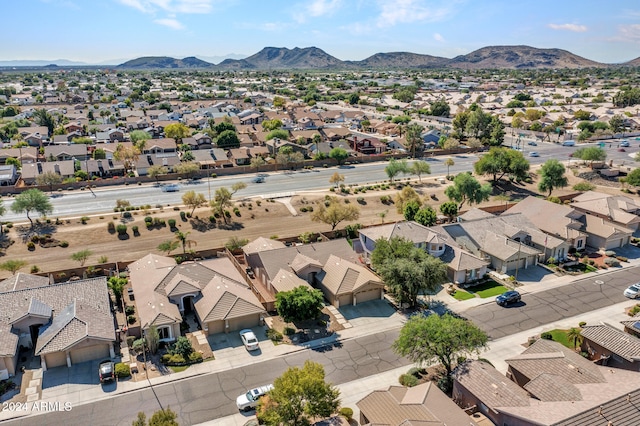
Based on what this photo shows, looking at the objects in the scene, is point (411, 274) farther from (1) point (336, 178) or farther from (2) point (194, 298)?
(1) point (336, 178)

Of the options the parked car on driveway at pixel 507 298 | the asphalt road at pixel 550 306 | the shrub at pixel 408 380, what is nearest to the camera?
the shrub at pixel 408 380

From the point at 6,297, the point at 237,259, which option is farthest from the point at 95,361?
the point at 237,259

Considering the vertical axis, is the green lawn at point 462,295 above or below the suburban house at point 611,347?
below

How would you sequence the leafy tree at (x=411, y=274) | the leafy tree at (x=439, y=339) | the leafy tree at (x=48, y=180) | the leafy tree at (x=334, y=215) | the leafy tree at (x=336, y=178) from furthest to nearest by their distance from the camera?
the leafy tree at (x=336, y=178) → the leafy tree at (x=48, y=180) → the leafy tree at (x=334, y=215) → the leafy tree at (x=411, y=274) → the leafy tree at (x=439, y=339)

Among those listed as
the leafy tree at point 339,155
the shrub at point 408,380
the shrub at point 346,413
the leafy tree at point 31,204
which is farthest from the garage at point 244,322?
the leafy tree at point 339,155

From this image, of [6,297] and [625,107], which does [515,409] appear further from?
[625,107]

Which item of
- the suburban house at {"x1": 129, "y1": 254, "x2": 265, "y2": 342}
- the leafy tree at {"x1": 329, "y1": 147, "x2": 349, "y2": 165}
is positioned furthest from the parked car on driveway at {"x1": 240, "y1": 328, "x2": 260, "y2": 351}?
the leafy tree at {"x1": 329, "y1": 147, "x2": 349, "y2": 165}

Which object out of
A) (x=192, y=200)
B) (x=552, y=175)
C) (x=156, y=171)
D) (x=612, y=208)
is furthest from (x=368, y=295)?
(x=156, y=171)

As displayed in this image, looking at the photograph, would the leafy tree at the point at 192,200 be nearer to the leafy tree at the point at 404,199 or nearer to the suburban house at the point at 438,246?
the suburban house at the point at 438,246
